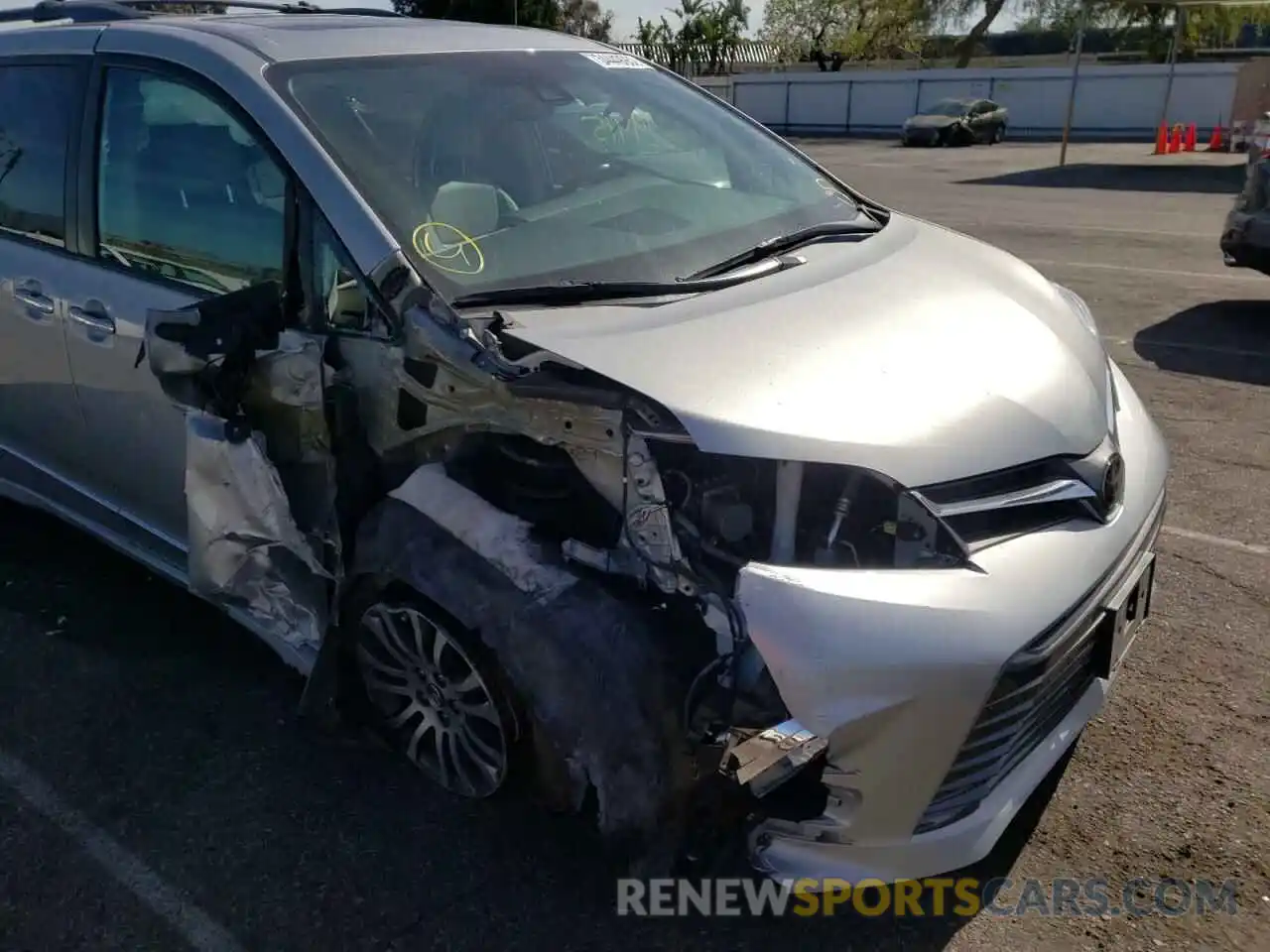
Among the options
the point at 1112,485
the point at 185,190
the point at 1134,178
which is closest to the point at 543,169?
the point at 185,190

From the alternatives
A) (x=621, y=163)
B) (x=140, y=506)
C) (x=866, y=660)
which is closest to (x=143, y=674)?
(x=140, y=506)

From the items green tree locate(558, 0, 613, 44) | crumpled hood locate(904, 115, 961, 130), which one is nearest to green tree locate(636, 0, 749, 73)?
green tree locate(558, 0, 613, 44)

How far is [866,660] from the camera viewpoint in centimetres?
207

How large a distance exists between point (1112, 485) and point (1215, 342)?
5.43m

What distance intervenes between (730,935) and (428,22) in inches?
117

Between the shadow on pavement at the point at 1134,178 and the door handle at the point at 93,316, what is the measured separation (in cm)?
1724

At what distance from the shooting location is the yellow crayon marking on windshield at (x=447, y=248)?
8.85 ft

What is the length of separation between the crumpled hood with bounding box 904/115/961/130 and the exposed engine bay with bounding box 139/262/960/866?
3056 cm

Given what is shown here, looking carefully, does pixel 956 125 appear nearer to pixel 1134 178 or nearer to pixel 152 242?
pixel 1134 178

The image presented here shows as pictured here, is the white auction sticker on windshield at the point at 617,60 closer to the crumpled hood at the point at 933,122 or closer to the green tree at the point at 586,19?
the crumpled hood at the point at 933,122

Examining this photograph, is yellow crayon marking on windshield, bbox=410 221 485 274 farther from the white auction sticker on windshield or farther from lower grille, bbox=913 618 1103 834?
lower grille, bbox=913 618 1103 834

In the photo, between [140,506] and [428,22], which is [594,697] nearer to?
[140,506]

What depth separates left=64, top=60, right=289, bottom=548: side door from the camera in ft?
9.73

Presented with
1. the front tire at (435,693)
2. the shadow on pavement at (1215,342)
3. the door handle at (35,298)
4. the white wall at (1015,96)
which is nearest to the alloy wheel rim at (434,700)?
the front tire at (435,693)
